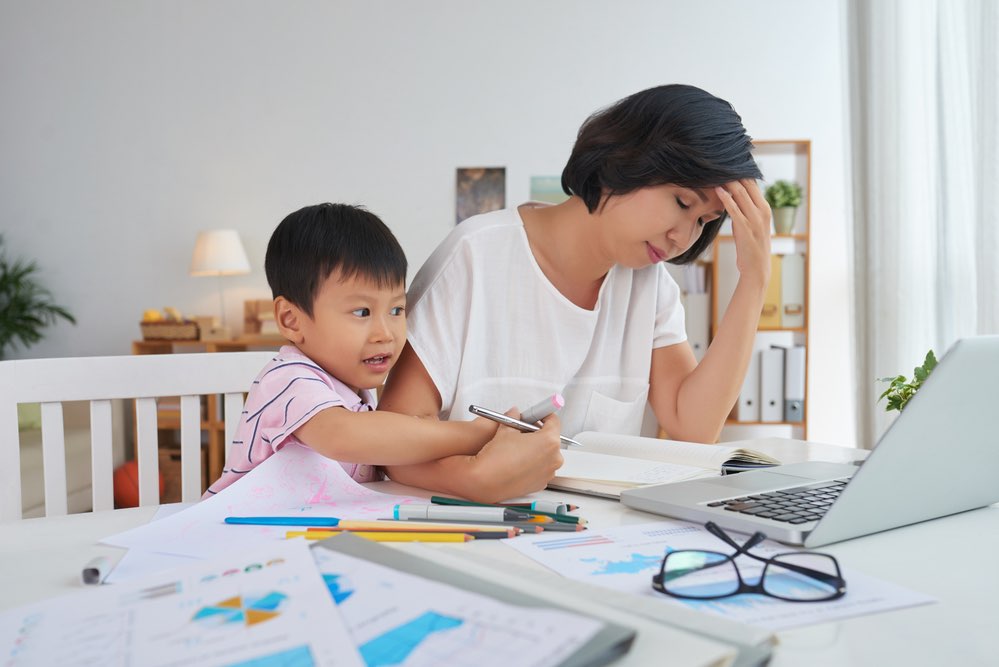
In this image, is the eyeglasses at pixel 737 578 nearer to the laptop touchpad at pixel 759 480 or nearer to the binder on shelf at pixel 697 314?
the laptop touchpad at pixel 759 480

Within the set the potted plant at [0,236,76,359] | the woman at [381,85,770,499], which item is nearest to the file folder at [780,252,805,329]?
the woman at [381,85,770,499]

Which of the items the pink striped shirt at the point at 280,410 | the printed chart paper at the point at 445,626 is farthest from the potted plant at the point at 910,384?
the printed chart paper at the point at 445,626

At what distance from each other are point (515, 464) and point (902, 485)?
14.1 inches

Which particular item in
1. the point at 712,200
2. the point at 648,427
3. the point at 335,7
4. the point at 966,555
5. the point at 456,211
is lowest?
the point at 648,427

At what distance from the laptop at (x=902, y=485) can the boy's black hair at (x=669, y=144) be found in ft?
1.50

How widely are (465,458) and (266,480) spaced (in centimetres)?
21

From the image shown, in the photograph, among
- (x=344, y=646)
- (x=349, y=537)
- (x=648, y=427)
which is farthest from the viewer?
(x=648, y=427)

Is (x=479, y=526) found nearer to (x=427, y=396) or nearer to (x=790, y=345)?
(x=427, y=396)

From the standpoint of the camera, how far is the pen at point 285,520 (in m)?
0.73

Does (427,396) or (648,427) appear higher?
(427,396)

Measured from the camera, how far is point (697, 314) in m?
3.79

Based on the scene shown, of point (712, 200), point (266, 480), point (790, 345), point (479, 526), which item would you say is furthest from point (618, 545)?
point (790, 345)

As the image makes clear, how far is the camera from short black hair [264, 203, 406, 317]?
1.04 m

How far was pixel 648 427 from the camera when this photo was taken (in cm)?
358
